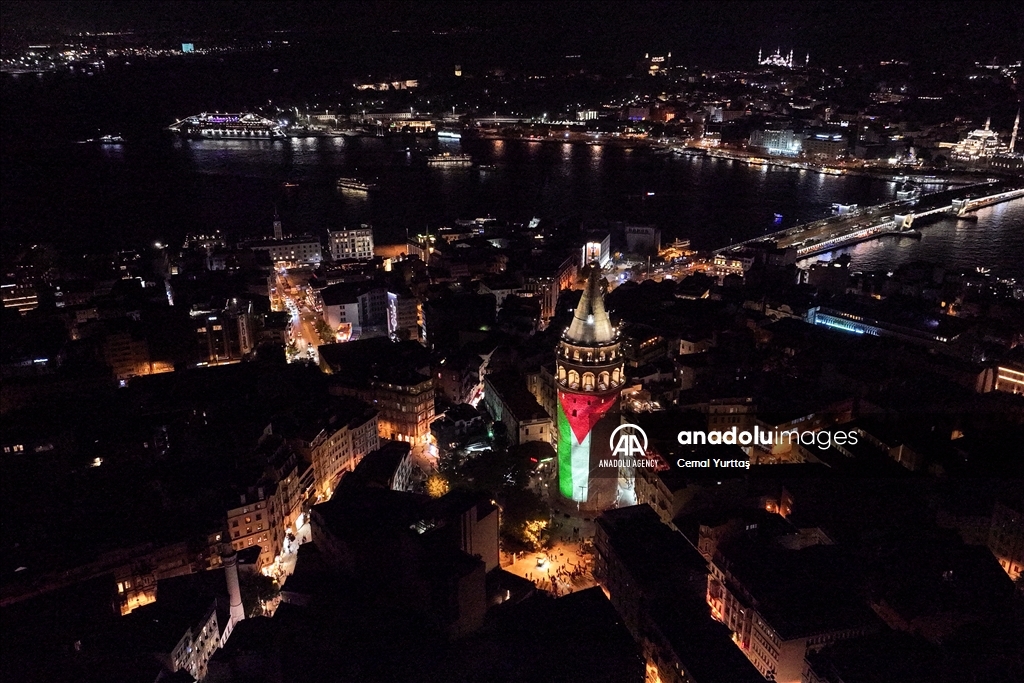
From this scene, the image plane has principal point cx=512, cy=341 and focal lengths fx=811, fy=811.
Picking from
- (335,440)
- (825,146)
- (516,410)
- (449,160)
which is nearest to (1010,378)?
(516,410)

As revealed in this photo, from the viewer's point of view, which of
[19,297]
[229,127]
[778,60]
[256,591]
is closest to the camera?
[256,591]

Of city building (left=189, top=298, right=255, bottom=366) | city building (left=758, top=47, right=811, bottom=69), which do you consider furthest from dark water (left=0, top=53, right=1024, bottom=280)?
city building (left=758, top=47, right=811, bottom=69)

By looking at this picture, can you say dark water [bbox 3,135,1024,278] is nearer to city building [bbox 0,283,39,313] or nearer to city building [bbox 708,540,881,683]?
city building [bbox 0,283,39,313]

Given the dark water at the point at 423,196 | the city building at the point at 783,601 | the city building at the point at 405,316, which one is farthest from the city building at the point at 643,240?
the city building at the point at 783,601

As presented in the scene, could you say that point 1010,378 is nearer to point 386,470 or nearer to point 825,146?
point 386,470

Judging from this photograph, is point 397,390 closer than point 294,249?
Yes

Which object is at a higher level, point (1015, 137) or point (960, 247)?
point (1015, 137)

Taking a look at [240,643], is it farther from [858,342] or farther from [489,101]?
[489,101]
